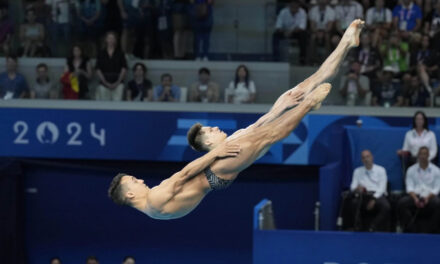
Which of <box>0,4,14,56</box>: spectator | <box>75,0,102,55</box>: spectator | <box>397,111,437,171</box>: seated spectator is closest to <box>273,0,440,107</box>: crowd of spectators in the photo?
<box>397,111,437,171</box>: seated spectator

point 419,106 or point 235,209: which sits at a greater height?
point 419,106

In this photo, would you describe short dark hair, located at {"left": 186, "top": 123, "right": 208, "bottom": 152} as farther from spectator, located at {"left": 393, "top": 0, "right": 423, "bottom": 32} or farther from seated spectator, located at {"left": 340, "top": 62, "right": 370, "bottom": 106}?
spectator, located at {"left": 393, "top": 0, "right": 423, "bottom": 32}

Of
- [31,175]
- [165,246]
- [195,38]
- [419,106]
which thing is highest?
[195,38]

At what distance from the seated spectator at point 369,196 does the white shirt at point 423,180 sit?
31cm

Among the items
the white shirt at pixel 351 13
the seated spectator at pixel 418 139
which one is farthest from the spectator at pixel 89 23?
the seated spectator at pixel 418 139

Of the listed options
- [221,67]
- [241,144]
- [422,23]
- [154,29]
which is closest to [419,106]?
[422,23]

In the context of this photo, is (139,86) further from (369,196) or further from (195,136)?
(195,136)

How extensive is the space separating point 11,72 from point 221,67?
112 inches

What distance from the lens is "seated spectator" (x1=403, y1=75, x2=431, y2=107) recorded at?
13836 mm

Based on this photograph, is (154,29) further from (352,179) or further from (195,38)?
(352,179)

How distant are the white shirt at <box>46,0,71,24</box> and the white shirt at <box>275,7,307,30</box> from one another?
114 inches

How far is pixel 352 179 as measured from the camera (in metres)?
13.3

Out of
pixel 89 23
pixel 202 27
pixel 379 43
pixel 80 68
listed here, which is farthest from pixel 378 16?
pixel 80 68

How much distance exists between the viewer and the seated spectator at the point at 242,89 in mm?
14070
